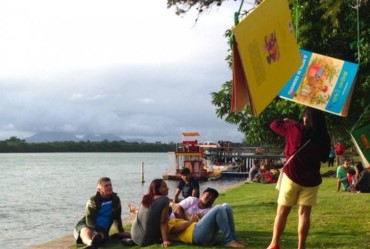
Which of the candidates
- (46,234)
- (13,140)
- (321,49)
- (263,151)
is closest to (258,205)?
(321,49)

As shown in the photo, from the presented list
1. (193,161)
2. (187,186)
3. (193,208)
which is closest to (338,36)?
(187,186)

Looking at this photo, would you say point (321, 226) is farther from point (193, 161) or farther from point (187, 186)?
point (193, 161)

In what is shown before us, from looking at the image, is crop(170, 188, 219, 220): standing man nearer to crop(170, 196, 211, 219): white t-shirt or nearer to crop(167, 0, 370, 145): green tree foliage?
crop(170, 196, 211, 219): white t-shirt

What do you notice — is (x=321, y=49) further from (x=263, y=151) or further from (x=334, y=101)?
(x=263, y=151)

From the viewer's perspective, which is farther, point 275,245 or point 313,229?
point 313,229

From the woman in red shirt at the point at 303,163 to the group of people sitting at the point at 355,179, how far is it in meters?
8.94

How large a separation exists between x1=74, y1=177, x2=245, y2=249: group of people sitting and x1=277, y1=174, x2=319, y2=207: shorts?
4.96 ft

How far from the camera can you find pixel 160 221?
7348 mm

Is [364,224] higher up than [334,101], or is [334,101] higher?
[334,101]

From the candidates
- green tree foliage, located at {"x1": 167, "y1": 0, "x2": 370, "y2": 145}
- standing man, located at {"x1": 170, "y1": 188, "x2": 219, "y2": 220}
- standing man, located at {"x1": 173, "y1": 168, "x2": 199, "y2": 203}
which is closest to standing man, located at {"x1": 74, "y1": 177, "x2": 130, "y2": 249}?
standing man, located at {"x1": 170, "y1": 188, "x2": 219, "y2": 220}

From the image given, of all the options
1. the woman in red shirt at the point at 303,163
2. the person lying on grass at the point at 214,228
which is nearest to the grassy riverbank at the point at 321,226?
the person lying on grass at the point at 214,228

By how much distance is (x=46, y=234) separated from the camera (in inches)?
595

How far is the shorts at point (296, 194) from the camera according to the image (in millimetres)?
5578

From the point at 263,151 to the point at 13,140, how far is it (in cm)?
8792
